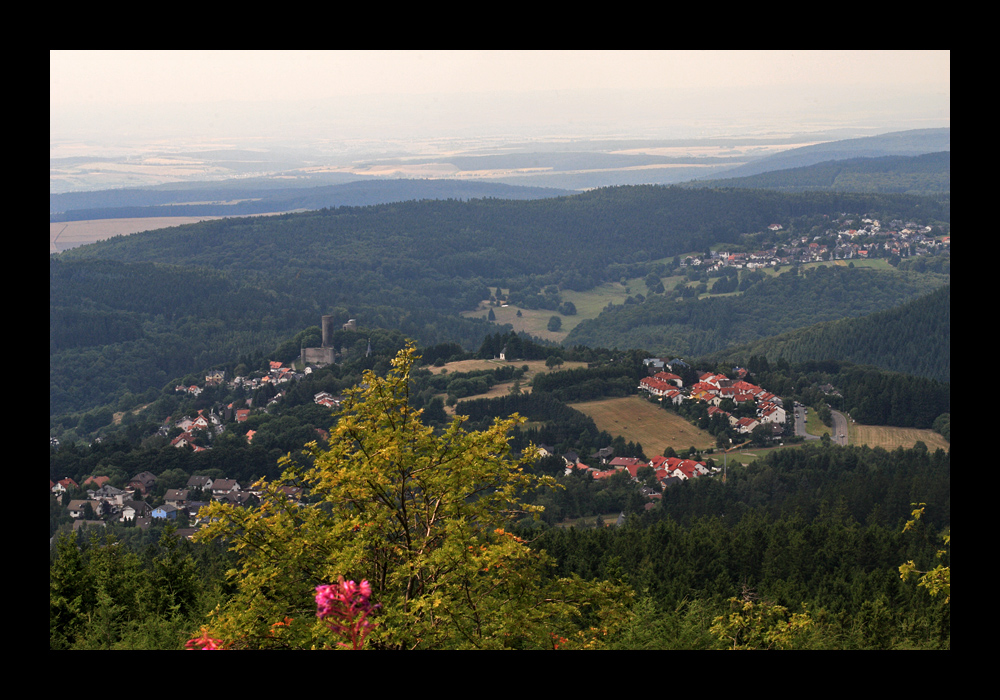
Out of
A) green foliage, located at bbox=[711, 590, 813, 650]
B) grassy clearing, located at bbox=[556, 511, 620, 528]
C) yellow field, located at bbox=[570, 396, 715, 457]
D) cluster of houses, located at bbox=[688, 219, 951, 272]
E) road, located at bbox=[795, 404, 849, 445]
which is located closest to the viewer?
green foliage, located at bbox=[711, 590, 813, 650]

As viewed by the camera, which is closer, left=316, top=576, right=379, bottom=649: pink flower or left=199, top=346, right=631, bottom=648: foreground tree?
left=316, top=576, right=379, bottom=649: pink flower

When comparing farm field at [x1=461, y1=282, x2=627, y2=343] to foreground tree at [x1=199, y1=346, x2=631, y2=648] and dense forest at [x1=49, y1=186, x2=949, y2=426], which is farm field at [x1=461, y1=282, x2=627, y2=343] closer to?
dense forest at [x1=49, y1=186, x2=949, y2=426]

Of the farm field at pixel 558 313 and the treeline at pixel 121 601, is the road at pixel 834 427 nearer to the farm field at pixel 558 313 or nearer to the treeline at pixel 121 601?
the treeline at pixel 121 601

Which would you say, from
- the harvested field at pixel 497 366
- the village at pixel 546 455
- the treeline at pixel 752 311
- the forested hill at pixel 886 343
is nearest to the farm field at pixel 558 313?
the treeline at pixel 752 311

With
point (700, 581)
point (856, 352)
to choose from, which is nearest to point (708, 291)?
point (856, 352)

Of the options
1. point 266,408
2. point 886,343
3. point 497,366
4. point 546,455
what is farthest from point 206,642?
point 886,343

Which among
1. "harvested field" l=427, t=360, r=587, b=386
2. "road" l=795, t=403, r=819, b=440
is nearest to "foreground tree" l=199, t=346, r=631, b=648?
"road" l=795, t=403, r=819, b=440

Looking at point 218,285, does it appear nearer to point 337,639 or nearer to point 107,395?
point 107,395
